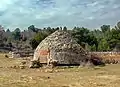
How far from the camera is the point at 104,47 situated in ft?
239

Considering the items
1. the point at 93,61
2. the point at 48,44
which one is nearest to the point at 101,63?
the point at 93,61

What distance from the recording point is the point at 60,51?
35062 millimetres

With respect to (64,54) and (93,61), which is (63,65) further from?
(93,61)

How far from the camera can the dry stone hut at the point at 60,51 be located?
34.5 m

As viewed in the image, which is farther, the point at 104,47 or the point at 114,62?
the point at 104,47

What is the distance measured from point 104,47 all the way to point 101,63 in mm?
36562

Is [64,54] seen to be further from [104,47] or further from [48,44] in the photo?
[104,47]

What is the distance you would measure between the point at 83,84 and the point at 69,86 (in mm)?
1275

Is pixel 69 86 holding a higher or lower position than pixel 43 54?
lower

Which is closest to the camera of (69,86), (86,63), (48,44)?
(69,86)

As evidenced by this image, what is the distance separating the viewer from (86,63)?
33812 mm

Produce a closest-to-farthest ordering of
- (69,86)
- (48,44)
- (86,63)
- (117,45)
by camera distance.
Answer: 1. (69,86)
2. (86,63)
3. (48,44)
4. (117,45)

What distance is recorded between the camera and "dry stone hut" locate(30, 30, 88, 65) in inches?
1358

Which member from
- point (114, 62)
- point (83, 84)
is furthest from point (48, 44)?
point (83, 84)
